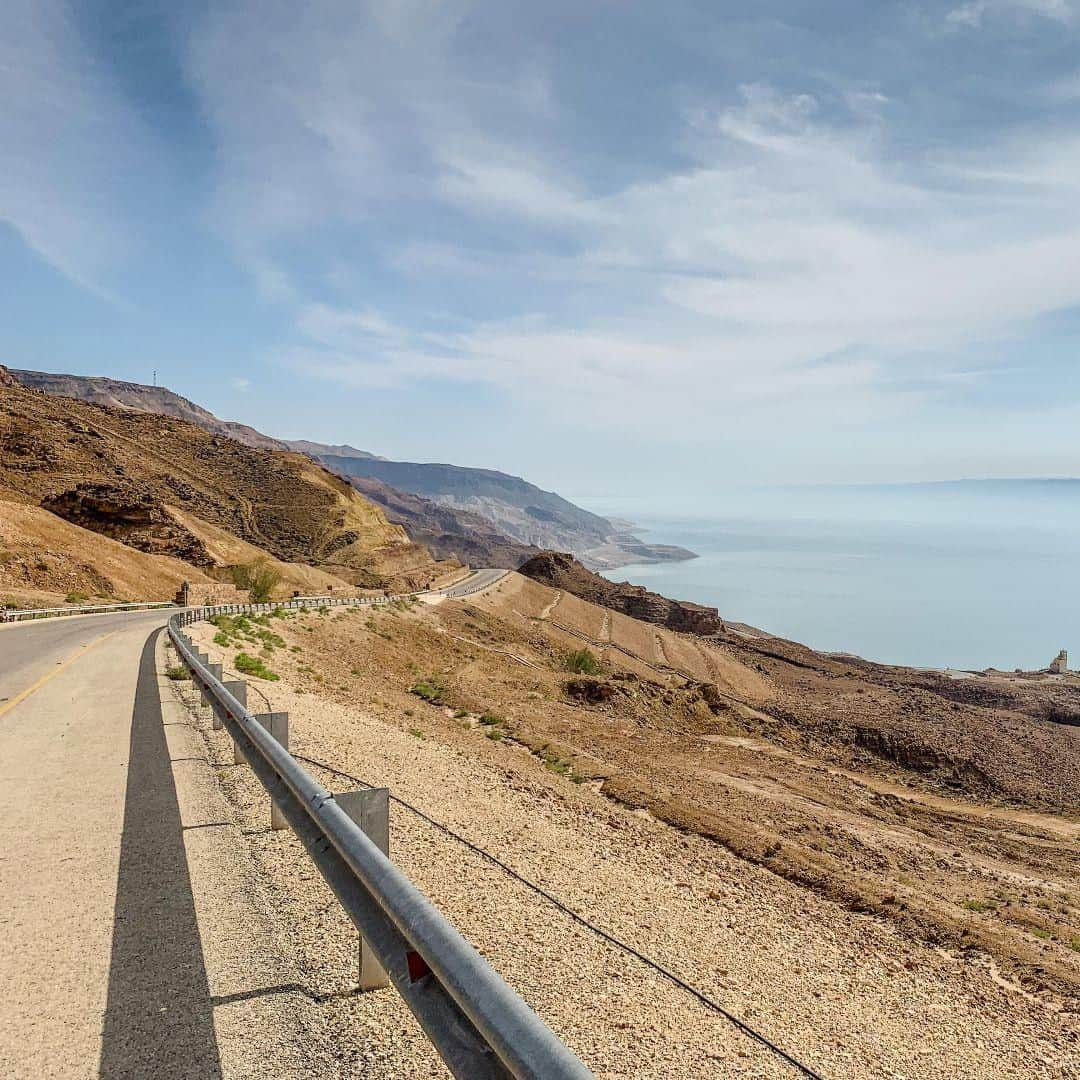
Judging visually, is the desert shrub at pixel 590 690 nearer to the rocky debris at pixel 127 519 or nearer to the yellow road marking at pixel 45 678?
the yellow road marking at pixel 45 678

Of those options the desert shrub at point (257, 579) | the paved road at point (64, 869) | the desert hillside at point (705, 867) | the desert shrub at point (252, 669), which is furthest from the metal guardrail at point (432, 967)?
the desert shrub at point (257, 579)

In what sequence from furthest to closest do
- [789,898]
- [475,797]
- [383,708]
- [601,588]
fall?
[601,588] → [383,708] → [475,797] → [789,898]

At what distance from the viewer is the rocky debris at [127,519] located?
60938mm

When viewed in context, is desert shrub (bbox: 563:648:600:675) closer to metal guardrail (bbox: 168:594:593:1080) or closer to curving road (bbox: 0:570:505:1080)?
curving road (bbox: 0:570:505:1080)

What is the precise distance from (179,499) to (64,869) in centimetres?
8907

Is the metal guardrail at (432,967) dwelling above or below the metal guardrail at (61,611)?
above

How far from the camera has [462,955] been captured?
8.11 feet

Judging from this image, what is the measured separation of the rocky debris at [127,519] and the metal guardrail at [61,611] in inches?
737

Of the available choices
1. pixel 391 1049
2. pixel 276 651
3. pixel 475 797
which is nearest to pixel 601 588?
pixel 276 651

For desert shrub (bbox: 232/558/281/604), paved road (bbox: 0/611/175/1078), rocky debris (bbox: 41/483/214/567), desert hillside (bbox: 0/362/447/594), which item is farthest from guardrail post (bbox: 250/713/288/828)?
rocky debris (bbox: 41/483/214/567)

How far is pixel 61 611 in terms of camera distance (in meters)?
35.0

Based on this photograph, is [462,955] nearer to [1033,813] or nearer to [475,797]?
[475,797]

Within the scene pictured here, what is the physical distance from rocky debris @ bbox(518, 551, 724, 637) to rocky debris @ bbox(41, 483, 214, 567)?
41959 millimetres

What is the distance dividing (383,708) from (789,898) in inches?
469
